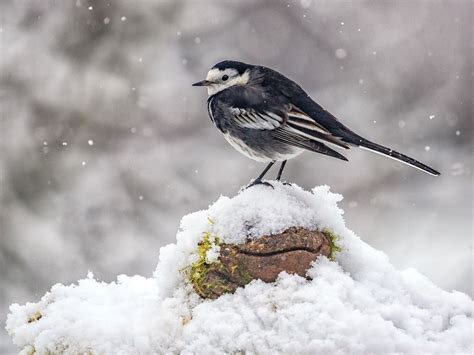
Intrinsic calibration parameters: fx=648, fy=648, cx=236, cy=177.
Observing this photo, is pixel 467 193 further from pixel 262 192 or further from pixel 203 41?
pixel 262 192

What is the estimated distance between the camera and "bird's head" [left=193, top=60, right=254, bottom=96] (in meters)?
3.61

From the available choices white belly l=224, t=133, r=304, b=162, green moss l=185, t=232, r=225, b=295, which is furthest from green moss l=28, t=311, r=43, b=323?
white belly l=224, t=133, r=304, b=162

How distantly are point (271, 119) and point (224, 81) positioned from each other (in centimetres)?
44

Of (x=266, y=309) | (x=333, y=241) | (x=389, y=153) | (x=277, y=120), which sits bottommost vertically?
(x=266, y=309)

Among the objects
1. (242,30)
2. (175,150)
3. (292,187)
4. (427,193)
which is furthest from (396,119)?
(292,187)

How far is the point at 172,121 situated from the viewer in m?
6.26

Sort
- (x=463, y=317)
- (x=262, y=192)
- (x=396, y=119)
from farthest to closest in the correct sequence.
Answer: (x=396, y=119)
(x=262, y=192)
(x=463, y=317)

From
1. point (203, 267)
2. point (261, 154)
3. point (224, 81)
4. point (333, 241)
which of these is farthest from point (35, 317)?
point (224, 81)

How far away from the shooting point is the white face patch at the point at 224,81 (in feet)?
11.8

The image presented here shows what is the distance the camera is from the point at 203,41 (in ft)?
20.8

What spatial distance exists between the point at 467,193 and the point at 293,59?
2159 millimetres

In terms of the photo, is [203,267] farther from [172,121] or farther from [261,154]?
[172,121]

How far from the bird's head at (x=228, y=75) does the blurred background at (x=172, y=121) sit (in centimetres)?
242

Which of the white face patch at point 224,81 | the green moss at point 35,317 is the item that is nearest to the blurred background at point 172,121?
the white face patch at point 224,81
